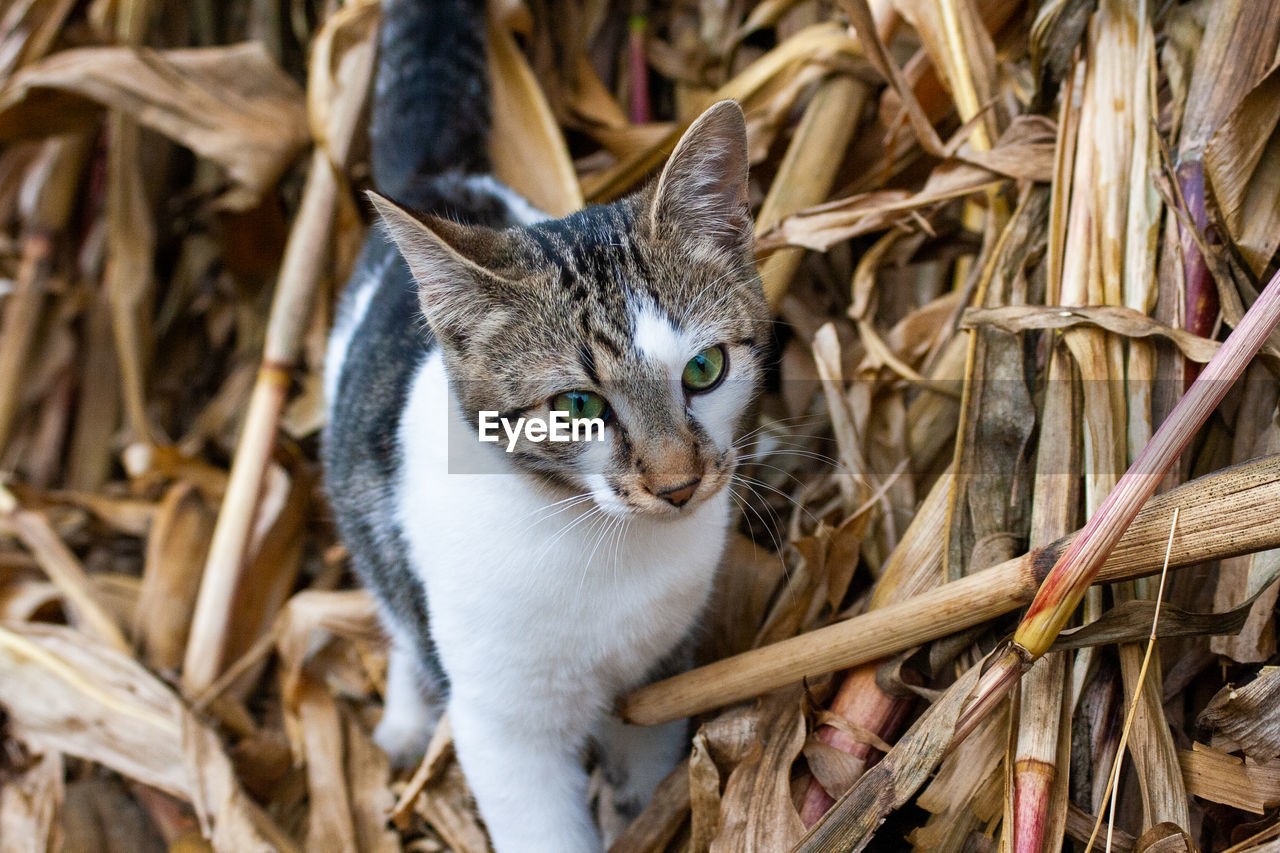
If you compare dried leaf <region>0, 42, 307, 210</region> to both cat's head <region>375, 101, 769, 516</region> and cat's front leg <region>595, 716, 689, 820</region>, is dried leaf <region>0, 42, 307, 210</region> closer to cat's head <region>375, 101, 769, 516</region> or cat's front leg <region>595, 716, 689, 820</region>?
cat's head <region>375, 101, 769, 516</region>

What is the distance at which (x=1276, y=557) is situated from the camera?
1.37 m

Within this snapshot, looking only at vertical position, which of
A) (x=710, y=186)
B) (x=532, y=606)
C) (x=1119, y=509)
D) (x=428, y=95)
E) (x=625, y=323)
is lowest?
(x=532, y=606)

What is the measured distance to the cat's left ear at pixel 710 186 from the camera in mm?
1460

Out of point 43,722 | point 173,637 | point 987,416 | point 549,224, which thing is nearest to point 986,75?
point 987,416

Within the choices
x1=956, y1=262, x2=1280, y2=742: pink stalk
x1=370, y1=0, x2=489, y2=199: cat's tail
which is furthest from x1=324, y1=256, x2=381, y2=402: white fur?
x1=956, y1=262, x2=1280, y2=742: pink stalk

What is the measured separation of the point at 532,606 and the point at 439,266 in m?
0.56

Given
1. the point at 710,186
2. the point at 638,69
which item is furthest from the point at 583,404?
the point at 638,69

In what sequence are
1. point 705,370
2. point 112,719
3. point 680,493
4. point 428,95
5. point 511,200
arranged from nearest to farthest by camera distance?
point 680,493, point 705,370, point 112,719, point 511,200, point 428,95

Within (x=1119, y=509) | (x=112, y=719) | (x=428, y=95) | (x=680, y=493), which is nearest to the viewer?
(x=1119, y=509)

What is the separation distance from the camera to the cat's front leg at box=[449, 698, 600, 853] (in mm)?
1658

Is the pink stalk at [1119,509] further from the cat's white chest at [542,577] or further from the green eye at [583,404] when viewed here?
the green eye at [583,404]

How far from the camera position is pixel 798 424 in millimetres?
2123

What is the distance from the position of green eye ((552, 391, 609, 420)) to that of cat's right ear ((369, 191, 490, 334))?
0.66ft

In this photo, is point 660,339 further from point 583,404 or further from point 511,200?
point 511,200
